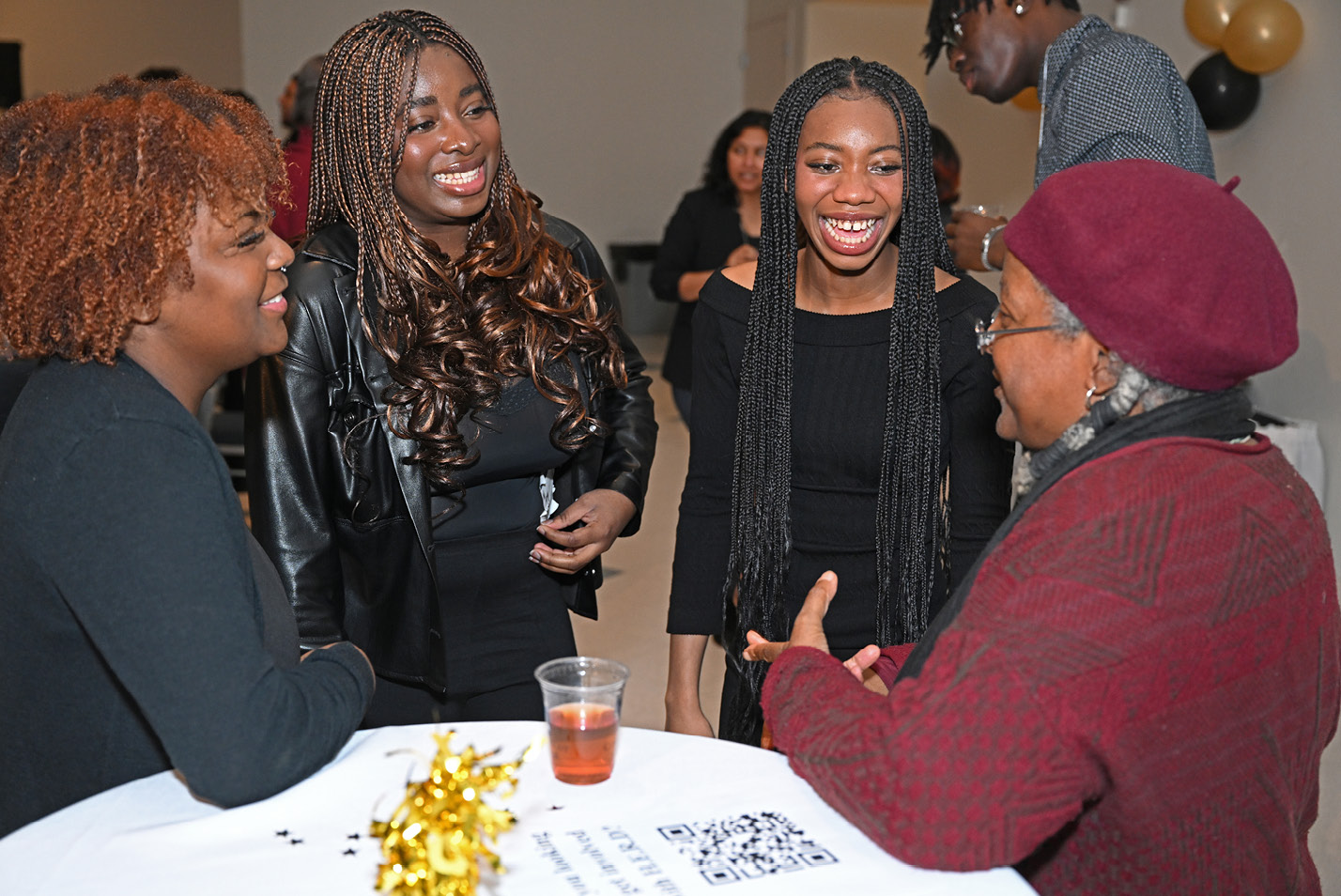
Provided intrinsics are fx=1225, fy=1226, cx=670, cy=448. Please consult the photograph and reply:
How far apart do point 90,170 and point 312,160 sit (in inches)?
35.1

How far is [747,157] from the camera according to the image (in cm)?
527

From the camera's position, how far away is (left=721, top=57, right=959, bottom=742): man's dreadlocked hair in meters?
2.10

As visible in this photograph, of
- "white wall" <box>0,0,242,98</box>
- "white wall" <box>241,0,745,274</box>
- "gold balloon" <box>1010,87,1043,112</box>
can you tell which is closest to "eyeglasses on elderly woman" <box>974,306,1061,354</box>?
"gold balloon" <box>1010,87,1043,112</box>

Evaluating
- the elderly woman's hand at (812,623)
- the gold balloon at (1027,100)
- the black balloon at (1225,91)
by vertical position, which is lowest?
the elderly woman's hand at (812,623)

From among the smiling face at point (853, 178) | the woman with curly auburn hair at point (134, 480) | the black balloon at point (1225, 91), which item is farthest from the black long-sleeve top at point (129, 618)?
the black balloon at point (1225, 91)

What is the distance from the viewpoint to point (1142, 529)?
1200 mm

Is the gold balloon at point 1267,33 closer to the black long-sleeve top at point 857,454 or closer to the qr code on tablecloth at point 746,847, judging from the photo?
the black long-sleeve top at point 857,454

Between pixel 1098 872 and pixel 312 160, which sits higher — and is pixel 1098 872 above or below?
below

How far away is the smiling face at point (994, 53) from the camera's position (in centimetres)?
313

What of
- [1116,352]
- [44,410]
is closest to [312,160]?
[44,410]

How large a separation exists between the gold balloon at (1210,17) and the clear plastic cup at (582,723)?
13.0 ft

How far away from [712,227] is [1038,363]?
13.5ft

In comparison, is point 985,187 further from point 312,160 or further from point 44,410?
point 44,410

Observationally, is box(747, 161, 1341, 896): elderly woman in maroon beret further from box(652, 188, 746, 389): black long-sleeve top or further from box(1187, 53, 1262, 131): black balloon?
box(652, 188, 746, 389): black long-sleeve top
